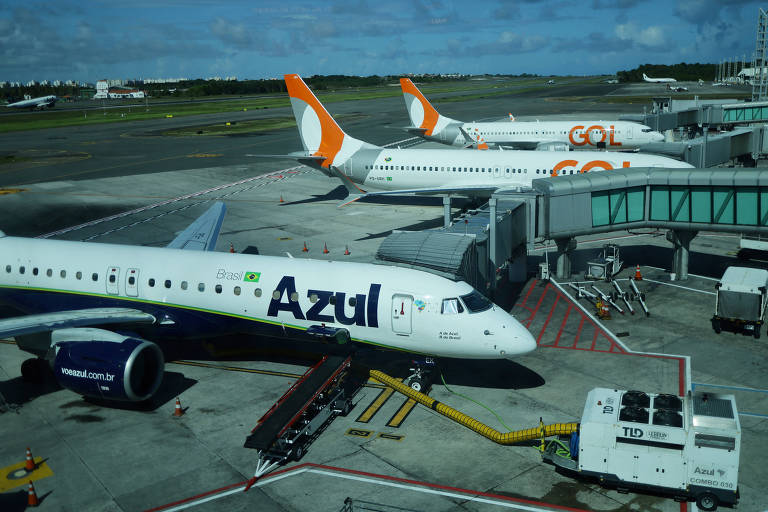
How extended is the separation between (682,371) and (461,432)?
1051 cm

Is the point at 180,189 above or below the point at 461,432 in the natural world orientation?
above

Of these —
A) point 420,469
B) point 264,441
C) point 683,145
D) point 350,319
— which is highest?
point 683,145

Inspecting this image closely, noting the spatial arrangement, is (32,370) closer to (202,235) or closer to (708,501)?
(202,235)

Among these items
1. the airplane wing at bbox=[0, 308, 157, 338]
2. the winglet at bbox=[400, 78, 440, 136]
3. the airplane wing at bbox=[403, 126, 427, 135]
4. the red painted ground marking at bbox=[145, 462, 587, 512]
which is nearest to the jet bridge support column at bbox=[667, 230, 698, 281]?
the red painted ground marking at bbox=[145, 462, 587, 512]

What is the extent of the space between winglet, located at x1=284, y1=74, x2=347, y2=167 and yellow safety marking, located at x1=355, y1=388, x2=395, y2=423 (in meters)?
33.5

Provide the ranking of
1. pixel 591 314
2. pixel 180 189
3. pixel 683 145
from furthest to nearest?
1. pixel 180 189
2. pixel 683 145
3. pixel 591 314

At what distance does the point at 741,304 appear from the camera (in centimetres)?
3000

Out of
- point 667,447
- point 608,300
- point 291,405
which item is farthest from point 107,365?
point 608,300

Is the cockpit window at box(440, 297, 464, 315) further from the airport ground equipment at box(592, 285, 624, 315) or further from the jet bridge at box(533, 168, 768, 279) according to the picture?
the jet bridge at box(533, 168, 768, 279)

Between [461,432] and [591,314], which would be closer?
[461,432]

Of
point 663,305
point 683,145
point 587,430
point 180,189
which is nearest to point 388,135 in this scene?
point 180,189

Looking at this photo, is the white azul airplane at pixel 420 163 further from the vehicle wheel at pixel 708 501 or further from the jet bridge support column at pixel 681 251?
the vehicle wheel at pixel 708 501

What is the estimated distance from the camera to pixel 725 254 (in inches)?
1699

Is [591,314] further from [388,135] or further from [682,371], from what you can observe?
[388,135]
